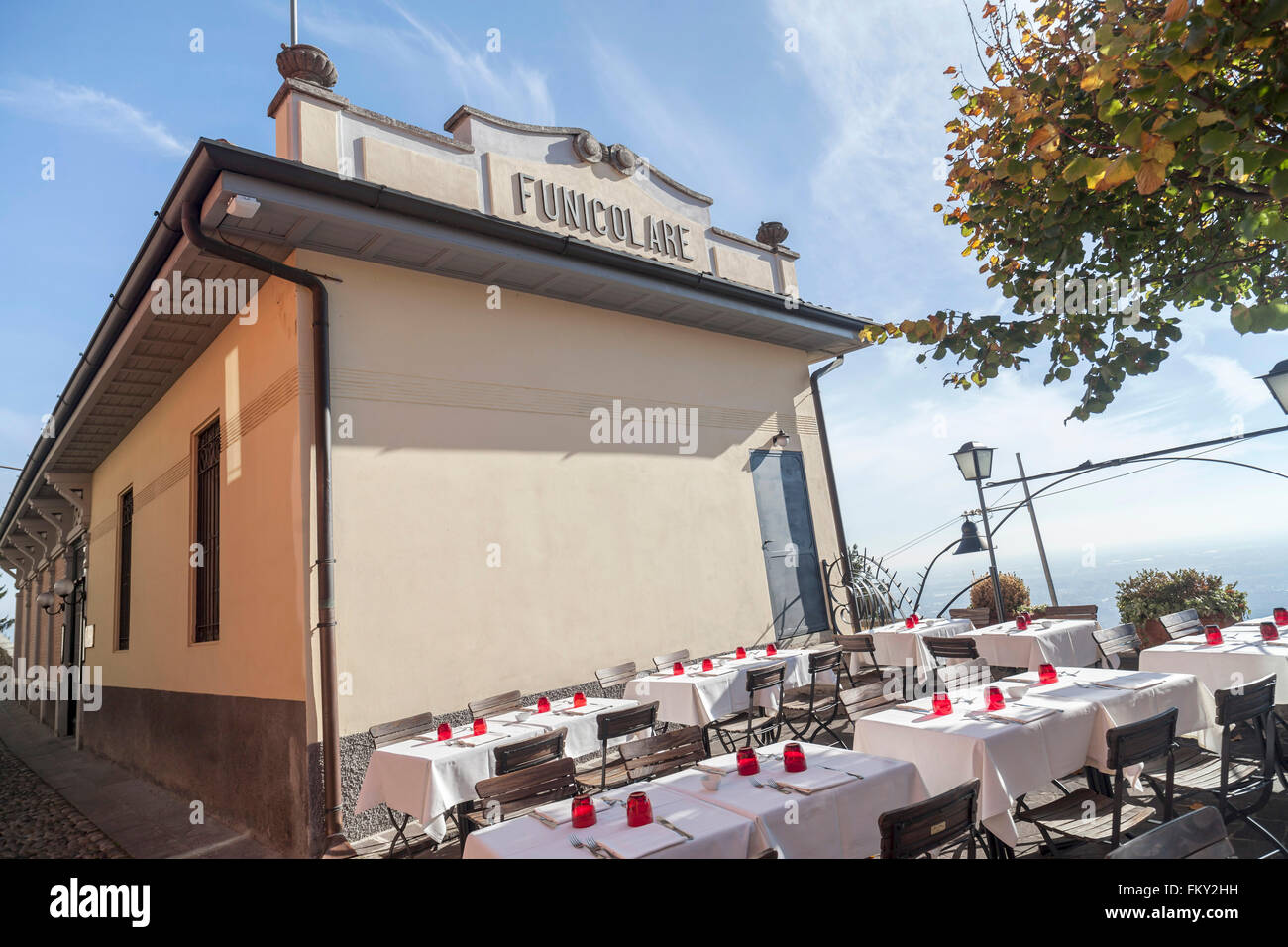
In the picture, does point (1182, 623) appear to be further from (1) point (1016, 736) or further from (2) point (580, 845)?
(2) point (580, 845)

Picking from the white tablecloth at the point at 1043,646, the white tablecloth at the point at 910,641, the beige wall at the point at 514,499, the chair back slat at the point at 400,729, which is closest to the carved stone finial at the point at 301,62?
the beige wall at the point at 514,499

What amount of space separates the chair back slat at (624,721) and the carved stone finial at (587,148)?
250 inches

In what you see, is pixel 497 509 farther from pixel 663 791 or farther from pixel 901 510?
pixel 901 510

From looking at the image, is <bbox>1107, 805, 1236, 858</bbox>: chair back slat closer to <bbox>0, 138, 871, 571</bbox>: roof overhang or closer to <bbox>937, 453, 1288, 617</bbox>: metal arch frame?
Answer: <bbox>0, 138, 871, 571</bbox>: roof overhang

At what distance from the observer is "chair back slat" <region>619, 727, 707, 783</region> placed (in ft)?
12.6

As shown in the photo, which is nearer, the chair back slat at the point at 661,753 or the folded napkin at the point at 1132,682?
the chair back slat at the point at 661,753

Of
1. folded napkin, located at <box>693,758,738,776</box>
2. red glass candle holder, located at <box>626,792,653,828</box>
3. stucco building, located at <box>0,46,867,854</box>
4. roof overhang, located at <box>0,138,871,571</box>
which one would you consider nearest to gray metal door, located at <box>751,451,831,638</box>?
stucco building, located at <box>0,46,867,854</box>

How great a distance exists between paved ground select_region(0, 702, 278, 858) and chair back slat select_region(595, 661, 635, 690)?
304 centimetres

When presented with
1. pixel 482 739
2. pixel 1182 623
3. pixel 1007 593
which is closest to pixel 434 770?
pixel 482 739

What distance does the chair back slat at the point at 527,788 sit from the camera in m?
3.52

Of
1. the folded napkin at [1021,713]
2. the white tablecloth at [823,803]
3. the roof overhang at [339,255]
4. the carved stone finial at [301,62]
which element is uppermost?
the carved stone finial at [301,62]

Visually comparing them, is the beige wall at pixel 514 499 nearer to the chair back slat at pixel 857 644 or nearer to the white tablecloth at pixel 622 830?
the chair back slat at pixel 857 644

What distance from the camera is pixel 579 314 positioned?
8047 millimetres
